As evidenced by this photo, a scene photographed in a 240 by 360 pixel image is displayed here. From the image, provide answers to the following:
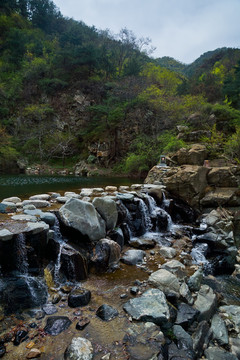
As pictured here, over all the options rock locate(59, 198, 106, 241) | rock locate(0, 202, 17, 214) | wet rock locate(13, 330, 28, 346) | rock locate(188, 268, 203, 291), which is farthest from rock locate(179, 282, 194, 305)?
rock locate(0, 202, 17, 214)

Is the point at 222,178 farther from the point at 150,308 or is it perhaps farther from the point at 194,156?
the point at 150,308

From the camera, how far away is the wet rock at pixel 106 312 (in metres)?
2.30

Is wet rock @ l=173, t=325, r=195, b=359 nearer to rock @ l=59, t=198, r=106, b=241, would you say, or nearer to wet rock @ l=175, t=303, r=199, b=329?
wet rock @ l=175, t=303, r=199, b=329

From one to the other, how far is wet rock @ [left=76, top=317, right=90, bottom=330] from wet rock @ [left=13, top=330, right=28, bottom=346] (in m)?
0.53

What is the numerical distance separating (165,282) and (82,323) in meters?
1.36

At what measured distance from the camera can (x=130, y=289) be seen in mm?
2871

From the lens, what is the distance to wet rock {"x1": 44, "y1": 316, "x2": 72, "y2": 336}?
2080mm

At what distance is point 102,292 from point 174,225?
4.05 meters

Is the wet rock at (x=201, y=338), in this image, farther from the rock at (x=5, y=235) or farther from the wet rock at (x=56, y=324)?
the rock at (x=5, y=235)

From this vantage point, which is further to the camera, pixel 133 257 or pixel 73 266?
pixel 133 257

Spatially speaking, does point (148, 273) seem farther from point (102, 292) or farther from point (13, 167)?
point (13, 167)

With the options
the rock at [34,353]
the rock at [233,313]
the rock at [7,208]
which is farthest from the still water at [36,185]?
the rock at [233,313]

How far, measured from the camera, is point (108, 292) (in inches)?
111

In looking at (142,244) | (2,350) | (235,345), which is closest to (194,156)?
(142,244)
